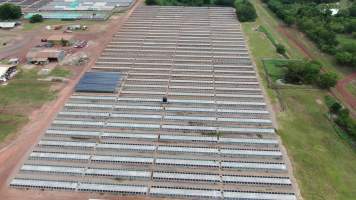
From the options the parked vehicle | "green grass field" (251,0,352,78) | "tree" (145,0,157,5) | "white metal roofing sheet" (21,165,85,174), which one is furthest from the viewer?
"tree" (145,0,157,5)

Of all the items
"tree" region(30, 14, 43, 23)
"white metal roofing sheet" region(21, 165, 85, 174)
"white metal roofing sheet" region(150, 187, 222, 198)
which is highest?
"tree" region(30, 14, 43, 23)

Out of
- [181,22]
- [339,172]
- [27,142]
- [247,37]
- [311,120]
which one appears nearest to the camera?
[339,172]

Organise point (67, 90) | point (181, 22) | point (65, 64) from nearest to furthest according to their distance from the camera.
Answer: point (67, 90)
point (65, 64)
point (181, 22)

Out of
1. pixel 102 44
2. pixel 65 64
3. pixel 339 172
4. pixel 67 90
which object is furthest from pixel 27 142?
pixel 339 172

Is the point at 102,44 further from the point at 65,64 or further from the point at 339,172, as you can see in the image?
the point at 339,172

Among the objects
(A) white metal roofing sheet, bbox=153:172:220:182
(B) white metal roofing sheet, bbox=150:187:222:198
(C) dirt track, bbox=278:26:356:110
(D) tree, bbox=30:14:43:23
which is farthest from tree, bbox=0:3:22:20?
(C) dirt track, bbox=278:26:356:110

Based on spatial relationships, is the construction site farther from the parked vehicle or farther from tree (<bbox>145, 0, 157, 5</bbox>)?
tree (<bbox>145, 0, 157, 5</bbox>)

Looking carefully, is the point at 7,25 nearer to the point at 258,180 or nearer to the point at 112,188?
the point at 112,188
